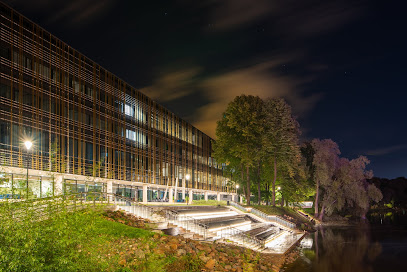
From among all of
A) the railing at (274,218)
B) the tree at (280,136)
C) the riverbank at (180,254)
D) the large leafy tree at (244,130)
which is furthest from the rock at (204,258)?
the tree at (280,136)

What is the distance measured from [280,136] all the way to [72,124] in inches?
1384

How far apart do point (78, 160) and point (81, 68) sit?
1027cm

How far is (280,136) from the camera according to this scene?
202ft

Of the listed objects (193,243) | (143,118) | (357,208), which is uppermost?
(143,118)

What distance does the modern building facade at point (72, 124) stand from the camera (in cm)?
3158

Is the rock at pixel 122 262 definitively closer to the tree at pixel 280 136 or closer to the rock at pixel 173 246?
the rock at pixel 173 246

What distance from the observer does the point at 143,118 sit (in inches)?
2163

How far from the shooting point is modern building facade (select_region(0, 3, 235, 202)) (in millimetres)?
31578

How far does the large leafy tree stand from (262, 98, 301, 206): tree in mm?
1471

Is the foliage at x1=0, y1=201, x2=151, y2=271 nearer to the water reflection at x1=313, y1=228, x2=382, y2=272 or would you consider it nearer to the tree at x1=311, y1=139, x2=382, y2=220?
the water reflection at x1=313, y1=228, x2=382, y2=272

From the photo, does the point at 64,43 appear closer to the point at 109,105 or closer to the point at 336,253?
the point at 109,105

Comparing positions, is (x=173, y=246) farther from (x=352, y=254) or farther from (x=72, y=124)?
(x=72, y=124)

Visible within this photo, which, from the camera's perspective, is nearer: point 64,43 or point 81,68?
point 64,43

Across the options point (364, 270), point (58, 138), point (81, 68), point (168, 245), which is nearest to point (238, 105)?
point (81, 68)
